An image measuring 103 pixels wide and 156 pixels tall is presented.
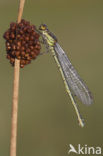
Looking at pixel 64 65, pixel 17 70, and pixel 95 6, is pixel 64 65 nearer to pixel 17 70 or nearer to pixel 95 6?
pixel 17 70

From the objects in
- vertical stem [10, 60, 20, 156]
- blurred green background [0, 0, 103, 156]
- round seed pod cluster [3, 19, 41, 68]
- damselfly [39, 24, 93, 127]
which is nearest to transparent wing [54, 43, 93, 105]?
damselfly [39, 24, 93, 127]

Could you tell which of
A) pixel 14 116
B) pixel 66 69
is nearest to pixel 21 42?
pixel 14 116

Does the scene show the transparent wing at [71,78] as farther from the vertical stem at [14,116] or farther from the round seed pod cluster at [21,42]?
the vertical stem at [14,116]

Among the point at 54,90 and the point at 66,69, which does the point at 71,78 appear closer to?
the point at 66,69

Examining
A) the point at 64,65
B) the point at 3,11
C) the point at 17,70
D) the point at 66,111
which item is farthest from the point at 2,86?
the point at 17,70

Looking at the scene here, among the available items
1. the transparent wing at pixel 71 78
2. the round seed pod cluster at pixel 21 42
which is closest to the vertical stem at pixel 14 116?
the round seed pod cluster at pixel 21 42

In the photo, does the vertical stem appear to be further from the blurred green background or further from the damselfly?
the blurred green background
